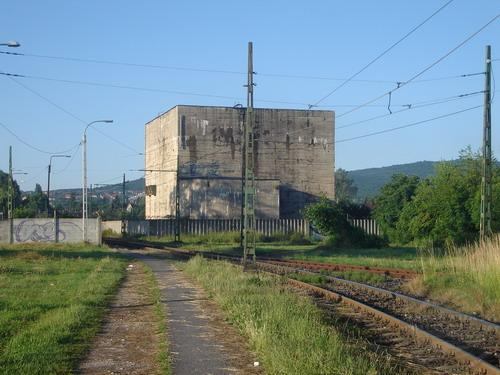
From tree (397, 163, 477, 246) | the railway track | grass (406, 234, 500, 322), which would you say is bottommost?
the railway track

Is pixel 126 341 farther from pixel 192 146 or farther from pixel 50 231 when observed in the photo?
pixel 192 146

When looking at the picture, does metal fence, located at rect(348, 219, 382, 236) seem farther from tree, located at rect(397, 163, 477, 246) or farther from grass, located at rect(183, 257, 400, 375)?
grass, located at rect(183, 257, 400, 375)

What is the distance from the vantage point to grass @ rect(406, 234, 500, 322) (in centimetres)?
1636

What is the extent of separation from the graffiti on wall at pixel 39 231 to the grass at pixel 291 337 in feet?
136

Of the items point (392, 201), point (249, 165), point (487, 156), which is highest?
point (487, 156)

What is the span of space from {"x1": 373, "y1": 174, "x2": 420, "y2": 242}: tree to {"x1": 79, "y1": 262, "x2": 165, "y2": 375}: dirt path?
55971 millimetres

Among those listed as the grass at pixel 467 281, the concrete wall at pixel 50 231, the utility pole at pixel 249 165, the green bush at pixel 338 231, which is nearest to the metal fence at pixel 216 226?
the green bush at pixel 338 231

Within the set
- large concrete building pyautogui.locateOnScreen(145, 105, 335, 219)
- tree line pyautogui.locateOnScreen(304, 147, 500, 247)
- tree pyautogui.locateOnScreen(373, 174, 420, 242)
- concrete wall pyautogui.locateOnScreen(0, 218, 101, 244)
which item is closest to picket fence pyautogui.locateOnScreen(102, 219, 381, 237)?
tree pyautogui.locateOnScreen(373, 174, 420, 242)

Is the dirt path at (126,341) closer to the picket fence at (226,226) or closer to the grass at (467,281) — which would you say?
the grass at (467,281)

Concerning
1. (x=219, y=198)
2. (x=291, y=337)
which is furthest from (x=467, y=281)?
(x=219, y=198)

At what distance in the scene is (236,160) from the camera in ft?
290

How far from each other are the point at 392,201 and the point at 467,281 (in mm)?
56732

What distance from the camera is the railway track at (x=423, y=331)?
10.5 meters

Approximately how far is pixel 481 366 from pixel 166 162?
8340 centimetres
